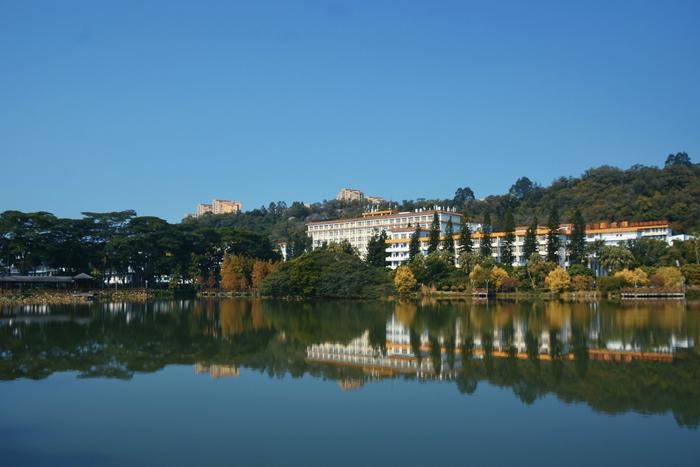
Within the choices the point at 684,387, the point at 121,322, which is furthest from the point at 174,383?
the point at 121,322

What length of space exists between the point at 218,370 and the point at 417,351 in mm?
6655

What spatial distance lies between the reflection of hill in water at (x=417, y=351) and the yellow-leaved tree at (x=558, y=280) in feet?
78.9

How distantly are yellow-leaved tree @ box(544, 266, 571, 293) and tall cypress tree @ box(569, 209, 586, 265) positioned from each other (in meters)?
5.68

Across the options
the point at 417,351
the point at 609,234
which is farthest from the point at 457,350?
the point at 609,234

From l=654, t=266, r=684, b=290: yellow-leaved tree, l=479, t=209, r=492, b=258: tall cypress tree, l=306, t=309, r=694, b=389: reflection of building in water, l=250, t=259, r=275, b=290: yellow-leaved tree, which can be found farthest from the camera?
l=479, t=209, r=492, b=258: tall cypress tree

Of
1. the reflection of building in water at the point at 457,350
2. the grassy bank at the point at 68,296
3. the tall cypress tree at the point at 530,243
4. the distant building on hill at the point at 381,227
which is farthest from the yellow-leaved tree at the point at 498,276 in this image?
the reflection of building in water at the point at 457,350

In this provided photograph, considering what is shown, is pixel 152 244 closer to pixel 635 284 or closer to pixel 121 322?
pixel 121 322

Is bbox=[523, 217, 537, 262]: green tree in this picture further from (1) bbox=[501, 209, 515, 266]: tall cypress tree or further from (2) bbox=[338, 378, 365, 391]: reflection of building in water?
(2) bbox=[338, 378, 365, 391]: reflection of building in water

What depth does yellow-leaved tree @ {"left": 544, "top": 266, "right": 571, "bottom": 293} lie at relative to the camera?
59.4 meters

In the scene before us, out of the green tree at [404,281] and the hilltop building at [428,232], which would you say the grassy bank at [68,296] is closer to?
the green tree at [404,281]

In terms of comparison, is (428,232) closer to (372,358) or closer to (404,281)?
(404,281)

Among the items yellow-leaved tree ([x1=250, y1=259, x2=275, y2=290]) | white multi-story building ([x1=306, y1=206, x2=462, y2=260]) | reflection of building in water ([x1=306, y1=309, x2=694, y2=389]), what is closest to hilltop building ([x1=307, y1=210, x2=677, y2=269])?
white multi-story building ([x1=306, y1=206, x2=462, y2=260])

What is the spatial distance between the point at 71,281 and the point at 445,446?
5684 cm

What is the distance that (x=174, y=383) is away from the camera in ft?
53.1
